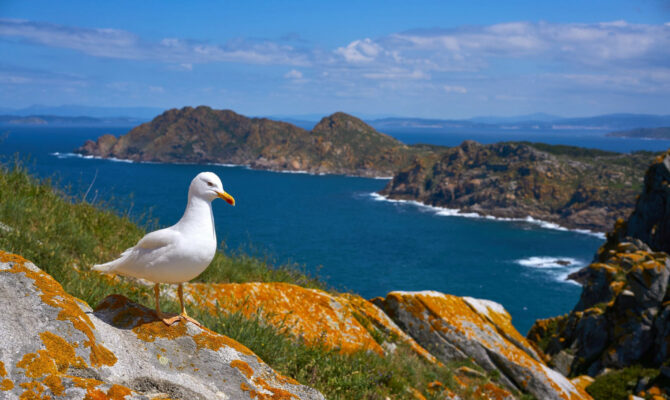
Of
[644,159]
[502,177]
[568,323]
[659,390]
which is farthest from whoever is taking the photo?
[644,159]

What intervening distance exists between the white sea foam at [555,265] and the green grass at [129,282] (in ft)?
295

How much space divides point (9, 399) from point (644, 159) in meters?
227

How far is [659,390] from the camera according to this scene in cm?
1433

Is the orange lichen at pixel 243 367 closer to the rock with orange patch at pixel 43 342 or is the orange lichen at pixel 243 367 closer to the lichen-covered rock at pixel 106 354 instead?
the lichen-covered rock at pixel 106 354

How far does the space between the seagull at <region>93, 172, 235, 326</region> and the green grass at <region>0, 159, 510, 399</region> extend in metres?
1.56

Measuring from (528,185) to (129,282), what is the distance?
171516 mm

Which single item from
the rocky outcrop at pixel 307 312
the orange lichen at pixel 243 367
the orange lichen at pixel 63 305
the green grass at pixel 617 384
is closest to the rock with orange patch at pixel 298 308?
the rocky outcrop at pixel 307 312

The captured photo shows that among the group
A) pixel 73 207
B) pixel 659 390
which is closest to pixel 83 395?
pixel 73 207

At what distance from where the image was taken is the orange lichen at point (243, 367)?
12.8 ft

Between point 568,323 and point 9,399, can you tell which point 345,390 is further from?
point 568,323

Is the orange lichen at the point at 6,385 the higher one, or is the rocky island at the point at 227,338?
the orange lichen at the point at 6,385

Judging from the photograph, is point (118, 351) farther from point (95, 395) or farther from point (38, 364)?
point (95, 395)

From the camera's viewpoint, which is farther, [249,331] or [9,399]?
[249,331]

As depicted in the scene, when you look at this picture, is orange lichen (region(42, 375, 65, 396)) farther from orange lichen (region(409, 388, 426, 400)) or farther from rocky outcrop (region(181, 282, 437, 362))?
orange lichen (region(409, 388, 426, 400))
